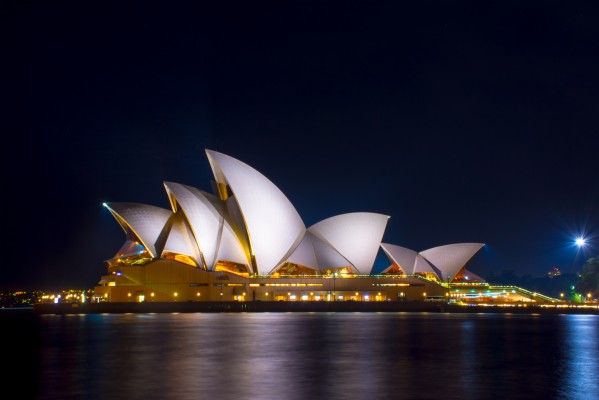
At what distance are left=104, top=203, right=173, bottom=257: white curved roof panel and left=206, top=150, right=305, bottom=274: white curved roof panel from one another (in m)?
8.39

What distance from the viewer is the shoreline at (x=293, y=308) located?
273 feet

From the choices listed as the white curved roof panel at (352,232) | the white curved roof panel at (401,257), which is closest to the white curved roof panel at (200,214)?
the white curved roof panel at (352,232)

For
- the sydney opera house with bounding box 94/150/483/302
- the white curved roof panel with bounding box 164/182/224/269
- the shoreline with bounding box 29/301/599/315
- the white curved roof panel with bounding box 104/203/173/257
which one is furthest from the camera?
the shoreline with bounding box 29/301/599/315

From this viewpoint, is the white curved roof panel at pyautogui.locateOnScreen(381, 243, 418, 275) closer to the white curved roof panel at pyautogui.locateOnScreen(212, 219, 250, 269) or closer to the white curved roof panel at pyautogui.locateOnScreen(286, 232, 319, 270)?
the white curved roof panel at pyautogui.locateOnScreen(286, 232, 319, 270)

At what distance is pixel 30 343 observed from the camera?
38281mm

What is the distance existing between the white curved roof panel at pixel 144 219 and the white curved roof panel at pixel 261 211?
839cm

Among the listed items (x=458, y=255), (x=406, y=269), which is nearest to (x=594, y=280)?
(x=458, y=255)

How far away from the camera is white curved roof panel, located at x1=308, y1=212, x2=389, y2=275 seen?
91000 mm

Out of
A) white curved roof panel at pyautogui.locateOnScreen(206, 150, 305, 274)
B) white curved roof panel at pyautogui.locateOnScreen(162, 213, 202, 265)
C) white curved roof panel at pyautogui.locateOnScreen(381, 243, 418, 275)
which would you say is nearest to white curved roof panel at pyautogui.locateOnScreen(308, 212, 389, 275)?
white curved roof panel at pyautogui.locateOnScreen(206, 150, 305, 274)

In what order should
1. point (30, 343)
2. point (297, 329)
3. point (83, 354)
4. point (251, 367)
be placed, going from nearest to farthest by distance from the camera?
point (251, 367) → point (83, 354) → point (30, 343) → point (297, 329)

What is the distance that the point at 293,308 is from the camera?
87.8 m

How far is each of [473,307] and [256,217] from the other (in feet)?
105

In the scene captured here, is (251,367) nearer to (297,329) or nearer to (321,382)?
(321,382)

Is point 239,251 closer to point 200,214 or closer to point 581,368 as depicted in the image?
point 200,214
